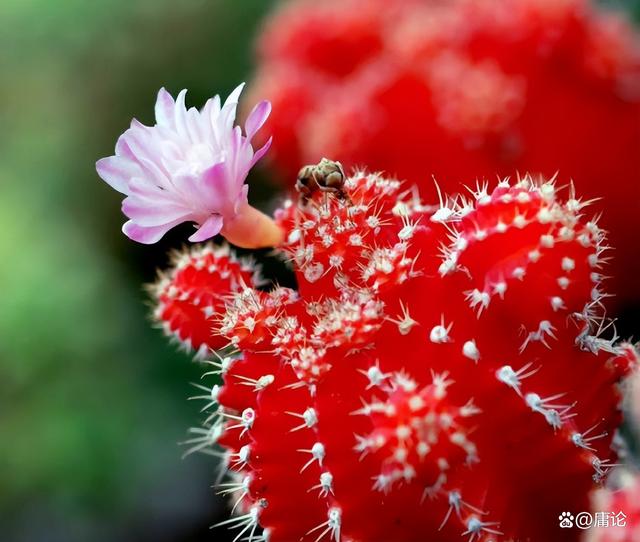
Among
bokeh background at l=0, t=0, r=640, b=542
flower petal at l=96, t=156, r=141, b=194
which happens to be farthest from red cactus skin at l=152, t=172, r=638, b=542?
bokeh background at l=0, t=0, r=640, b=542

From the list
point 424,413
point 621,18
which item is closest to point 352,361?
point 424,413

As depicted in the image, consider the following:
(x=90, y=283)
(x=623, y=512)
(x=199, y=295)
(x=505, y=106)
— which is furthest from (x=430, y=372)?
(x=90, y=283)

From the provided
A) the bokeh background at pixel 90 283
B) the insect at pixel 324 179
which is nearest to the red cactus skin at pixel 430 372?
the insect at pixel 324 179

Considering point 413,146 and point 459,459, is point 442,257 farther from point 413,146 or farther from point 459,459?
point 413,146

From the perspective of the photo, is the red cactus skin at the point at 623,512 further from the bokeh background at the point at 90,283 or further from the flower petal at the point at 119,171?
the bokeh background at the point at 90,283

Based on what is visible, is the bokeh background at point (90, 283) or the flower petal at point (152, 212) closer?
the flower petal at point (152, 212)

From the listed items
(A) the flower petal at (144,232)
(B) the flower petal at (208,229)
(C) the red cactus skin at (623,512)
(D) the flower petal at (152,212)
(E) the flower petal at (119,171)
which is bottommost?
(C) the red cactus skin at (623,512)

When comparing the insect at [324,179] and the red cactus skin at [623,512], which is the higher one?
the insect at [324,179]

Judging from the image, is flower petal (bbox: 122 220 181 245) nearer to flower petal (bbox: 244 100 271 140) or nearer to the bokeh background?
flower petal (bbox: 244 100 271 140)
